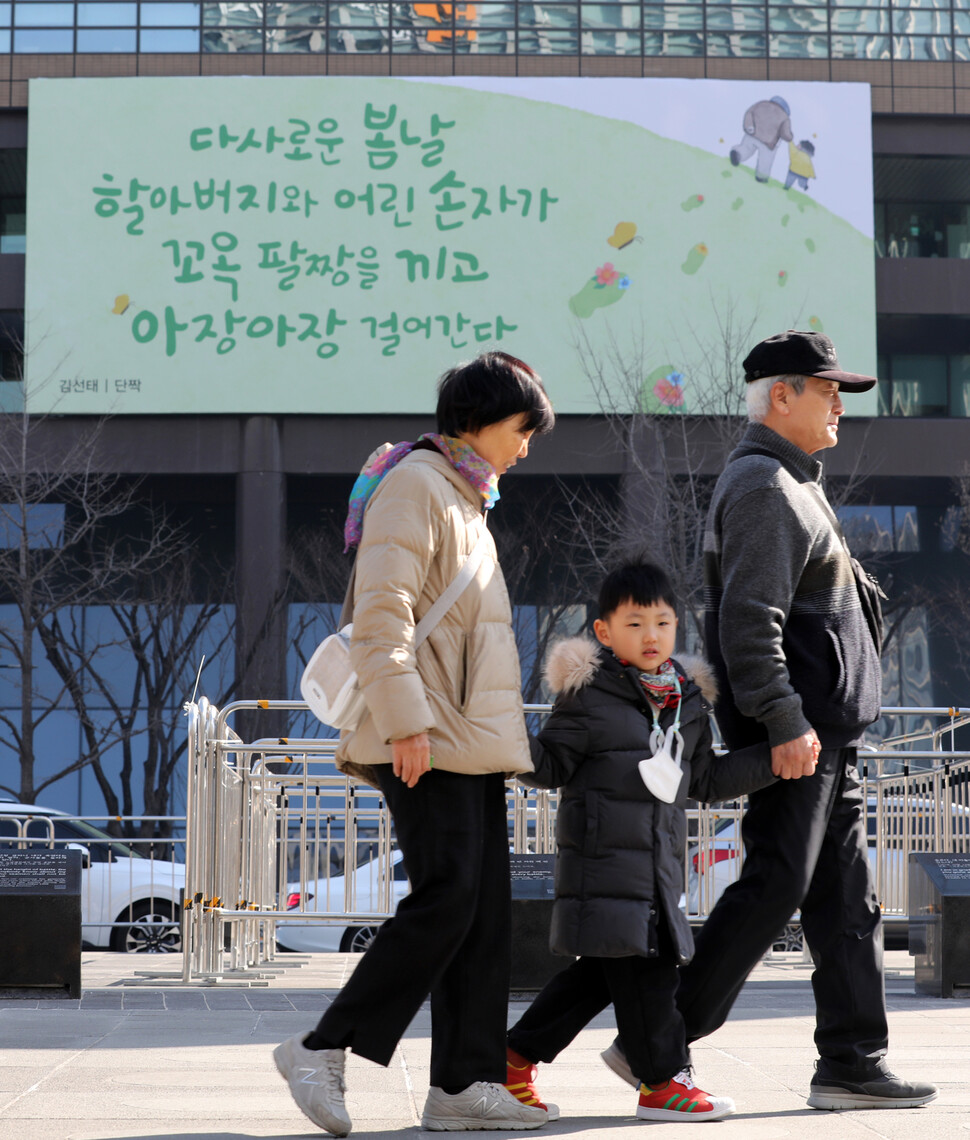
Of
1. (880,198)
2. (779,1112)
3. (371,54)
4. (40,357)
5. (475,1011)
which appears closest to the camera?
(475,1011)

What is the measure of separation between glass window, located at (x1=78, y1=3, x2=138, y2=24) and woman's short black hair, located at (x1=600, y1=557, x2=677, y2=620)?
93.9ft

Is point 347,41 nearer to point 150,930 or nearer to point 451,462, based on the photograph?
point 150,930

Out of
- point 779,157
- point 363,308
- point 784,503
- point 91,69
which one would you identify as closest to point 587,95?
point 779,157

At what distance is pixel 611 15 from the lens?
3025cm

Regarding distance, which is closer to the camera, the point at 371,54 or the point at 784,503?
the point at 784,503

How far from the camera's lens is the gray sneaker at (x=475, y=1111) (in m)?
3.80

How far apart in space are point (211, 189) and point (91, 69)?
3.81 m

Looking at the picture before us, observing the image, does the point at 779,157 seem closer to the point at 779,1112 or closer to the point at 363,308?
the point at 363,308

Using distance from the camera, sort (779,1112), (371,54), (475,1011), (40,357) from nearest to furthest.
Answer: (475,1011), (779,1112), (40,357), (371,54)

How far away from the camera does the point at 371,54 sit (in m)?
29.8

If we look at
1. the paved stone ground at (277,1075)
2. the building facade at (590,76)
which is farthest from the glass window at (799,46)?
the paved stone ground at (277,1075)

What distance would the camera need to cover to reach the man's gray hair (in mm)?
4488

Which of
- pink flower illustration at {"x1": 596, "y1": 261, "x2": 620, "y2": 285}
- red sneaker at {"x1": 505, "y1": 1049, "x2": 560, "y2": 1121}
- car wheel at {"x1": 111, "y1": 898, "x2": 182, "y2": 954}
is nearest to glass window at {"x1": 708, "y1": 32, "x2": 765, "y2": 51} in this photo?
pink flower illustration at {"x1": 596, "y1": 261, "x2": 620, "y2": 285}

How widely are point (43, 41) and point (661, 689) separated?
29394 millimetres
